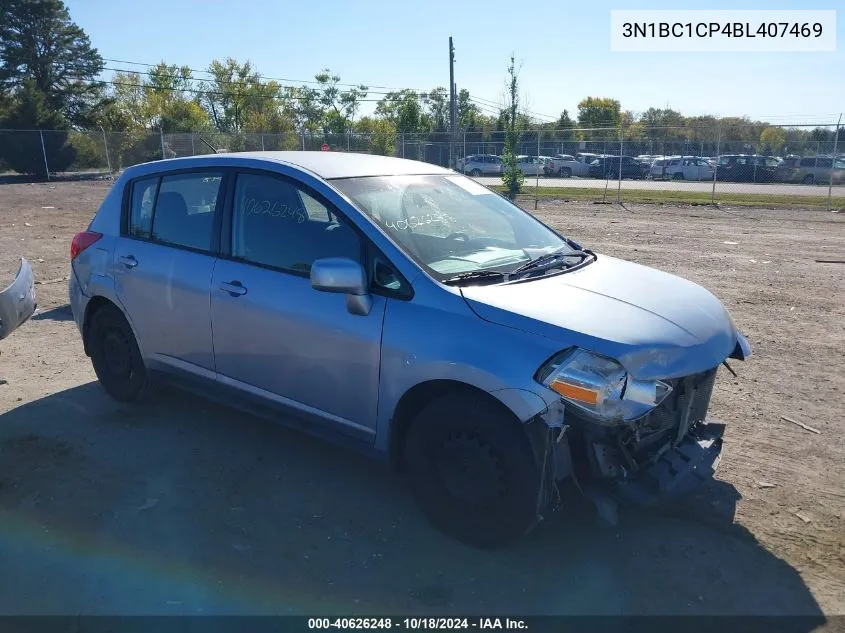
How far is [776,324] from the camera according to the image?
7.17 meters

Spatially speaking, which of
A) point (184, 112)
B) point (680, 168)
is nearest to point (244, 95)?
point (184, 112)

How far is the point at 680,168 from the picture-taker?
33469 millimetres

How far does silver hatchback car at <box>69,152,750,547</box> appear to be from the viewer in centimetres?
303

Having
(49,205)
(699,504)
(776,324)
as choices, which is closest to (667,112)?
(49,205)

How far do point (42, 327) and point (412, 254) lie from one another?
17.4 feet

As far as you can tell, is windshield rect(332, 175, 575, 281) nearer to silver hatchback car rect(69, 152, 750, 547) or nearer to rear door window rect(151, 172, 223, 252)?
silver hatchback car rect(69, 152, 750, 547)

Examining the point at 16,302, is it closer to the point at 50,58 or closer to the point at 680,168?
the point at 680,168

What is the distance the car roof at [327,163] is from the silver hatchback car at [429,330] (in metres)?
0.02

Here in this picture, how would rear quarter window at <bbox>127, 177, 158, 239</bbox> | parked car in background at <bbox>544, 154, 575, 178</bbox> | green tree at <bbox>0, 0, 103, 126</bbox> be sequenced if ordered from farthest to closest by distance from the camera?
1. green tree at <bbox>0, 0, 103, 126</bbox>
2. parked car in background at <bbox>544, 154, 575, 178</bbox>
3. rear quarter window at <bbox>127, 177, 158, 239</bbox>

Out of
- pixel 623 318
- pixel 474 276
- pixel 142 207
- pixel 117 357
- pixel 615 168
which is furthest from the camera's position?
pixel 615 168

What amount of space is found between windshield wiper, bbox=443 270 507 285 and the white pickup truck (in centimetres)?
3457

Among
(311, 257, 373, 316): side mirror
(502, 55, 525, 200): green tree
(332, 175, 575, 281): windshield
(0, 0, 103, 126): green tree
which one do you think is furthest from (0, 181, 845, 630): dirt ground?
(0, 0, 103, 126): green tree

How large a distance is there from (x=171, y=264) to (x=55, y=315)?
12.9 ft

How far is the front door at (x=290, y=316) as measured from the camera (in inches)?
139
